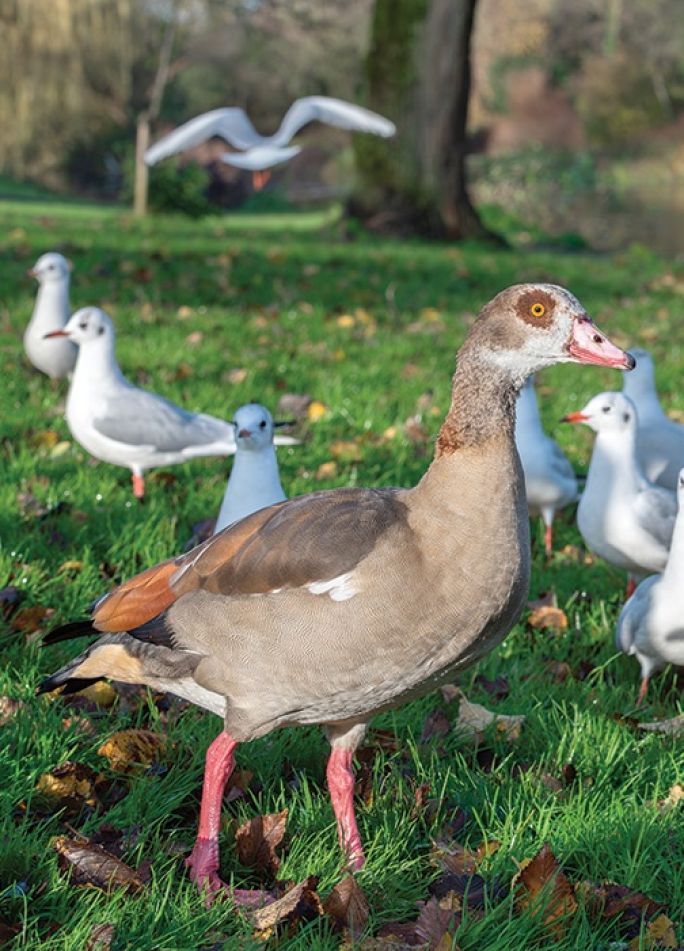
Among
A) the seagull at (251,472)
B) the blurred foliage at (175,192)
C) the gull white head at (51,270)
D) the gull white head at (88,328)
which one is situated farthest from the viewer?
the blurred foliage at (175,192)

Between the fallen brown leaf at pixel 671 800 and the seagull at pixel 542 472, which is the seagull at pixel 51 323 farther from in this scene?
the fallen brown leaf at pixel 671 800

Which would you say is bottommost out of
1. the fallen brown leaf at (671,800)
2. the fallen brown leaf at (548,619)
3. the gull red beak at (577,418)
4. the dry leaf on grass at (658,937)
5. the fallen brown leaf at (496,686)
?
the dry leaf on grass at (658,937)

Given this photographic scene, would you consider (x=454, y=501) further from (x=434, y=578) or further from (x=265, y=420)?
(x=265, y=420)

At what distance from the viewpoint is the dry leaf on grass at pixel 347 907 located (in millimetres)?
2590

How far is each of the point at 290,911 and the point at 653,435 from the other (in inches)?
147

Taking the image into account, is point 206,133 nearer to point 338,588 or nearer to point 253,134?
point 253,134

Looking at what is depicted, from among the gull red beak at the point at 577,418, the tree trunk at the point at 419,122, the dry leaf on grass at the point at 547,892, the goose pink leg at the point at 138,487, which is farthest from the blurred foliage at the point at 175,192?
the dry leaf on grass at the point at 547,892

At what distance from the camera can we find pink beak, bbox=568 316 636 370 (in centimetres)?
276

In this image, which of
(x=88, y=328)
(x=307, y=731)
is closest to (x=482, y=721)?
(x=307, y=731)

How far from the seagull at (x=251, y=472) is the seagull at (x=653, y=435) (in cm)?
203

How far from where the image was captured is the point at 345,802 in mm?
2908

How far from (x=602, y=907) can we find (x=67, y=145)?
1237 inches

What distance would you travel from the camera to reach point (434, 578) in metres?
2.65

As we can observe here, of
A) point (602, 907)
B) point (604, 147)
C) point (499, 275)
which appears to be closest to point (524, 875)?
point (602, 907)
